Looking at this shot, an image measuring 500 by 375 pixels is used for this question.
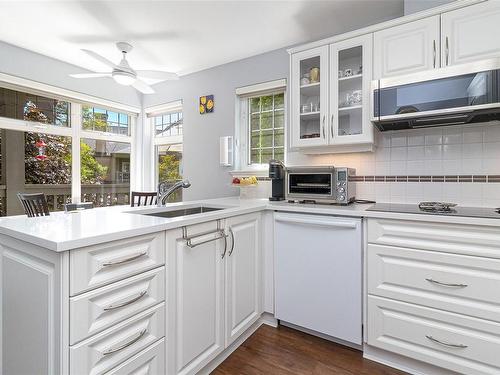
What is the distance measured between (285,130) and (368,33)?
106 cm

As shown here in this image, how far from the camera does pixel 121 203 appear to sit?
386cm

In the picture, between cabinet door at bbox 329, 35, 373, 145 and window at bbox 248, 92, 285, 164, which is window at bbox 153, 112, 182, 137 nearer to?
window at bbox 248, 92, 285, 164

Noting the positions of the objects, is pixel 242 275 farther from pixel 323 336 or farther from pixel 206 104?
pixel 206 104

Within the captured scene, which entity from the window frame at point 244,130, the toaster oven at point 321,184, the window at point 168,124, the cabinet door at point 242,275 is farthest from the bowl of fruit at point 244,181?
the window at point 168,124

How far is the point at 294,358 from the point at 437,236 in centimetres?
112

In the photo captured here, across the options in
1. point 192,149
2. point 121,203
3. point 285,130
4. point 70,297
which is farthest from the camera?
point 121,203

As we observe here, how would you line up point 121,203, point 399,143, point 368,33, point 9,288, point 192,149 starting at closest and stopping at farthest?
point 9,288, point 368,33, point 399,143, point 192,149, point 121,203

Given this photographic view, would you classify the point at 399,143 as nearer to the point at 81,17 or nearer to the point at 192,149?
the point at 192,149

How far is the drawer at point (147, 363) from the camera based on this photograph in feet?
3.45

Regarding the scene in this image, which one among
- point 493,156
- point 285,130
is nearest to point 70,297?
point 285,130

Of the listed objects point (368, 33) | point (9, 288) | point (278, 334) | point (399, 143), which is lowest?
point (278, 334)

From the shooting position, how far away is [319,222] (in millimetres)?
1772

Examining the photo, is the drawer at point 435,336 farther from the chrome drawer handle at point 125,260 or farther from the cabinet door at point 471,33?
the cabinet door at point 471,33

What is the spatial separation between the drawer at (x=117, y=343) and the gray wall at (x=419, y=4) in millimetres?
2512
